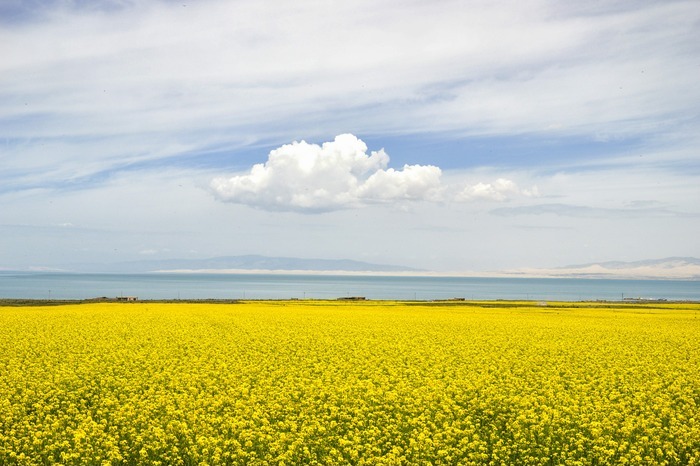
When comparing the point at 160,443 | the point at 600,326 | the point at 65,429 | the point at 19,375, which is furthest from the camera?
the point at 600,326

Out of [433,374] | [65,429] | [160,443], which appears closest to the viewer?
[160,443]

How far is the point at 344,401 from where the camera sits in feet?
58.2

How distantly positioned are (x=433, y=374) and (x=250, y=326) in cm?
1984

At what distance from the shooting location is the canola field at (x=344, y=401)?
1392cm

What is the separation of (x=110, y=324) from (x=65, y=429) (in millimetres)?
24836

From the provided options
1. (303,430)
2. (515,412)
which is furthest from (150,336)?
(515,412)

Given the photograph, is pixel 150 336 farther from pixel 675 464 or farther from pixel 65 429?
pixel 675 464

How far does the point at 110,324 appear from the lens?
3881cm

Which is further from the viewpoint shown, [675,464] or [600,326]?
[600,326]

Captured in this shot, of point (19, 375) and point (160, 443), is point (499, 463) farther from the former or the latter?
point (19, 375)

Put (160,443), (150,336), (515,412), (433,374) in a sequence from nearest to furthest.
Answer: (160,443) → (515,412) → (433,374) → (150,336)

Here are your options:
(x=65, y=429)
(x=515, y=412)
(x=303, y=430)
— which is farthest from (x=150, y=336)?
(x=515, y=412)

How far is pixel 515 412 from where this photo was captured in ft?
55.8

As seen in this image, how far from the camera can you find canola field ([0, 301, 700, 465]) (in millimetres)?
13922
